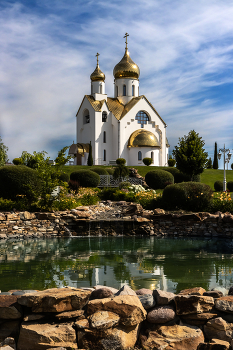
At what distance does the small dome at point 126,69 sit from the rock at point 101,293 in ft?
139

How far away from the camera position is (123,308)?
371cm

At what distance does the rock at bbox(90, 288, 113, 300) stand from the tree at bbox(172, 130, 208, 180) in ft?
66.9

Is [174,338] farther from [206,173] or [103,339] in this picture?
[206,173]

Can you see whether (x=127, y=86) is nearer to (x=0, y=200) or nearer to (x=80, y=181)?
(x=80, y=181)

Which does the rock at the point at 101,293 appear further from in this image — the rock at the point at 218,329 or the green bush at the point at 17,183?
the green bush at the point at 17,183

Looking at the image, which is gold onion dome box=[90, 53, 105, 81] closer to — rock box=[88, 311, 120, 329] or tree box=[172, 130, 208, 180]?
tree box=[172, 130, 208, 180]

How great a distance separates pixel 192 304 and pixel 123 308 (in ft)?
2.92

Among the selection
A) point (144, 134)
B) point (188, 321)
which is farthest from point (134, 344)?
point (144, 134)

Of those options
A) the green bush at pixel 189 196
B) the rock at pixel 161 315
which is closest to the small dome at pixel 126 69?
the green bush at pixel 189 196

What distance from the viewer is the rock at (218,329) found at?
380 cm

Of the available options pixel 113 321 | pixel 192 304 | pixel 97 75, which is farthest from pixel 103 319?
pixel 97 75

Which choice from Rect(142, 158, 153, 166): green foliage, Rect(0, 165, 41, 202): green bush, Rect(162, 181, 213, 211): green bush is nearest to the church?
Rect(142, 158, 153, 166): green foliage

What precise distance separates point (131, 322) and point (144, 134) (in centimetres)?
3906

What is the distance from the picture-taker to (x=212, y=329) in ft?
12.7
